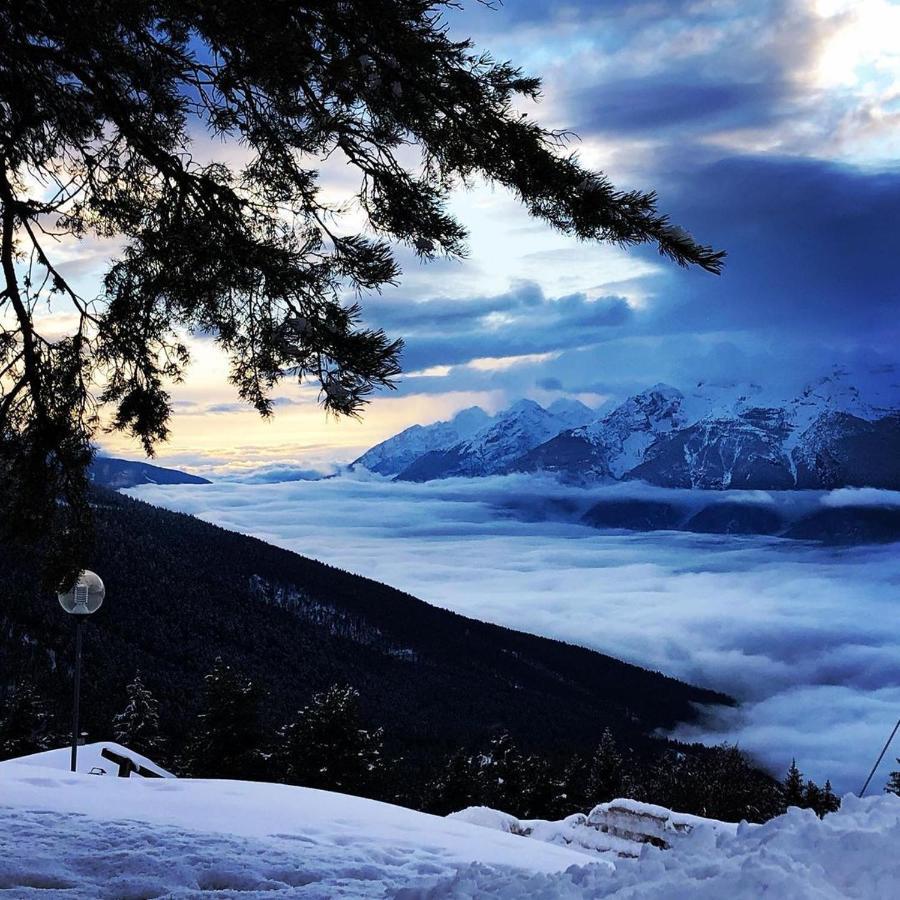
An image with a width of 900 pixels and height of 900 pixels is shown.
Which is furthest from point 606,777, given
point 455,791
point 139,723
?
point 139,723

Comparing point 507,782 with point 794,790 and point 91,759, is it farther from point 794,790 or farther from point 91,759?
point 91,759

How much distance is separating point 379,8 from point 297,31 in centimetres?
43

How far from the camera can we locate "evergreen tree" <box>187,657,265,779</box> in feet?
131

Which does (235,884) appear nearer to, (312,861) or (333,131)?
(312,861)

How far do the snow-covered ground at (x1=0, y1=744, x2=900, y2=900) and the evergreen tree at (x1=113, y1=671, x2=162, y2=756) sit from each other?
1477 inches

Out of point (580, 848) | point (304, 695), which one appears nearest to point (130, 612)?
point (304, 695)

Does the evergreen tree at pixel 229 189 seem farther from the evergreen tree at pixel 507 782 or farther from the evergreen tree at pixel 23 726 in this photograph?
the evergreen tree at pixel 507 782

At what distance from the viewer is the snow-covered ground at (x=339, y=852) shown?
13.9 feet

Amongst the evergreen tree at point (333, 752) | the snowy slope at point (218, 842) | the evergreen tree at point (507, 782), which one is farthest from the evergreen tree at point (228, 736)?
the snowy slope at point (218, 842)

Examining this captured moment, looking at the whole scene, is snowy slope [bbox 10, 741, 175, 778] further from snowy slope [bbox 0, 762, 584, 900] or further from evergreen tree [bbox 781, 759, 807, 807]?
evergreen tree [bbox 781, 759, 807, 807]

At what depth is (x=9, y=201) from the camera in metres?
5.66

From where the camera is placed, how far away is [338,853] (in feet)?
23.2

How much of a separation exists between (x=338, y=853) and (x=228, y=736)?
35.8m

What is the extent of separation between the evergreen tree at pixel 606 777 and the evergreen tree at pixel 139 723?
24242mm
